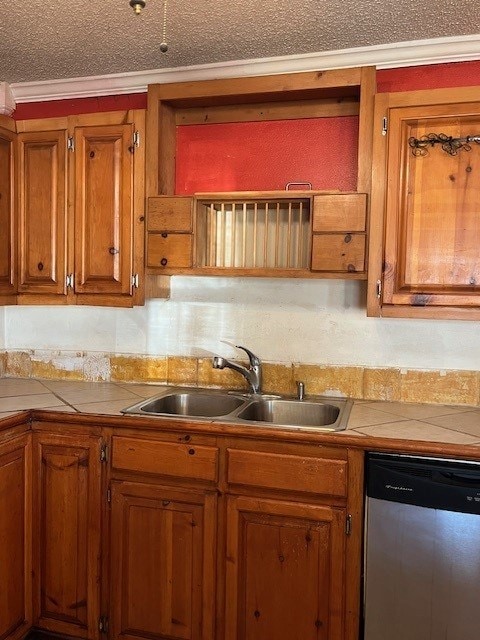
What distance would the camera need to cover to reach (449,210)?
6.38 ft

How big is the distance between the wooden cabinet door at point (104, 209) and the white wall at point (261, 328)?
0.33m

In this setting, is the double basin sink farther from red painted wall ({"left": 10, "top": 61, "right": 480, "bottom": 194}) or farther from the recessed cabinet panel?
red painted wall ({"left": 10, "top": 61, "right": 480, "bottom": 194})

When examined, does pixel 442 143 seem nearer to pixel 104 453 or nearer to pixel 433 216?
pixel 433 216

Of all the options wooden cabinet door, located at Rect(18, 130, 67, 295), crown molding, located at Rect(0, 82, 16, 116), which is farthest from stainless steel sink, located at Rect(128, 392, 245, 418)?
crown molding, located at Rect(0, 82, 16, 116)

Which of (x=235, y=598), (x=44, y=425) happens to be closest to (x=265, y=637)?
(x=235, y=598)

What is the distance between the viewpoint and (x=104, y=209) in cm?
230

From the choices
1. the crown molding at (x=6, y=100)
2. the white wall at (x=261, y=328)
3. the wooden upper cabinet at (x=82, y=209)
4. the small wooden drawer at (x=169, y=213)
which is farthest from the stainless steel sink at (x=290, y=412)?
the crown molding at (x=6, y=100)

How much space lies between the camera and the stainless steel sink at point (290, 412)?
225 centimetres

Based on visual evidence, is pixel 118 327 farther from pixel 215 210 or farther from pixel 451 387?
pixel 451 387

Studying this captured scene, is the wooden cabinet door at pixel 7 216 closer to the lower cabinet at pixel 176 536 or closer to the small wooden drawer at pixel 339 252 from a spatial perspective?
the lower cabinet at pixel 176 536

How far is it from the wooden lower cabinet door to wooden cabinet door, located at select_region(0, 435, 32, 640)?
31.4 inches

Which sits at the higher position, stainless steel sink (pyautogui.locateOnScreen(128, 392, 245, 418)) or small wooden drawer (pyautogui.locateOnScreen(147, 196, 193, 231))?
small wooden drawer (pyautogui.locateOnScreen(147, 196, 193, 231))

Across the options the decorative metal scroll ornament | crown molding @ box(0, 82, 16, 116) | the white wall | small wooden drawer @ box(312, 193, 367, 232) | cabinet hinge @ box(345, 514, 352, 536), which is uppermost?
crown molding @ box(0, 82, 16, 116)

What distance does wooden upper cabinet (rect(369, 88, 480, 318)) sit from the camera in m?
1.93
